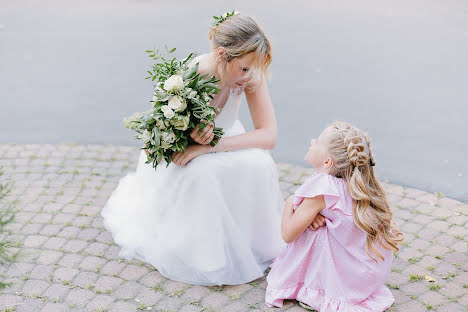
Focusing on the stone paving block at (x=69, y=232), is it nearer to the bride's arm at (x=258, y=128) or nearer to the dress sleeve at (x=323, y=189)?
the bride's arm at (x=258, y=128)

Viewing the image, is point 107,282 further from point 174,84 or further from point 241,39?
point 241,39

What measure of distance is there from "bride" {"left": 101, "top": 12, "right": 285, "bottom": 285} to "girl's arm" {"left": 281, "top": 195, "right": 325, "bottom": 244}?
46 cm

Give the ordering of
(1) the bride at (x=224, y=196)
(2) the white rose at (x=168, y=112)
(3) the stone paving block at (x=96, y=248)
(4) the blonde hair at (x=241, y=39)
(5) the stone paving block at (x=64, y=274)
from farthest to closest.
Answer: (3) the stone paving block at (x=96, y=248) < (5) the stone paving block at (x=64, y=274) < (1) the bride at (x=224, y=196) < (4) the blonde hair at (x=241, y=39) < (2) the white rose at (x=168, y=112)

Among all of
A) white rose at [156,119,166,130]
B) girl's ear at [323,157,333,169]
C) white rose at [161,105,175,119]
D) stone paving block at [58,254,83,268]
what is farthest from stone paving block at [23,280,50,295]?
girl's ear at [323,157,333,169]

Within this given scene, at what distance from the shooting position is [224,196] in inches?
161

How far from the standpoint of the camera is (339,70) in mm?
8461

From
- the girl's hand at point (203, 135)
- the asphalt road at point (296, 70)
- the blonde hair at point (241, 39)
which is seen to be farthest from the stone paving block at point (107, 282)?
the asphalt road at point (296, 70)

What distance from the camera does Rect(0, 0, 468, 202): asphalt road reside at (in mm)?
6602

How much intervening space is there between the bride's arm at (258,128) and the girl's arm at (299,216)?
2.25ft

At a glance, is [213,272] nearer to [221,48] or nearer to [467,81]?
[221,48]

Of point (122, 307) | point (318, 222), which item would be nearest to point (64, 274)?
point (122, 307)

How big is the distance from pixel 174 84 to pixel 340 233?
4.80ft

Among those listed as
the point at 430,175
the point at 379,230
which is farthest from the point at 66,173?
the point at 430,175

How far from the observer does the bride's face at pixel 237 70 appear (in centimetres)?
396
